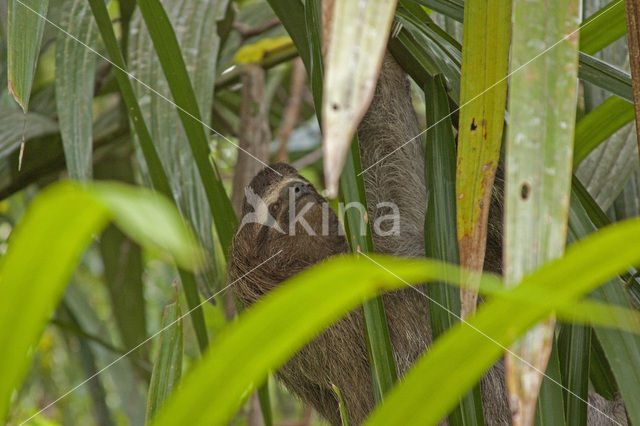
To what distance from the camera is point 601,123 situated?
1.46 metres

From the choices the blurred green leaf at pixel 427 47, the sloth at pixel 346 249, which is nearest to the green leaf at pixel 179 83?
the sloth at pixel 346 249

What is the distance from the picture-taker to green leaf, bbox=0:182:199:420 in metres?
0.35

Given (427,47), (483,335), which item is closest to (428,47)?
(427,47)

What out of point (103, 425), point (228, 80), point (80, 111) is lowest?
point (103, 425)

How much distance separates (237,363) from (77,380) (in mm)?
3095

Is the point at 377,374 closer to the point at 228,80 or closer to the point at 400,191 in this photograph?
the point at 400,191

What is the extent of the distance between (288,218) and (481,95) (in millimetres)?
1201

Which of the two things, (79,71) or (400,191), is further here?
(400,191)

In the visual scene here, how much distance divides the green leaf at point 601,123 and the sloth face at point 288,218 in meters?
0.78

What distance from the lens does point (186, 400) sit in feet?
1.35

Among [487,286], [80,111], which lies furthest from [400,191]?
[487,286]

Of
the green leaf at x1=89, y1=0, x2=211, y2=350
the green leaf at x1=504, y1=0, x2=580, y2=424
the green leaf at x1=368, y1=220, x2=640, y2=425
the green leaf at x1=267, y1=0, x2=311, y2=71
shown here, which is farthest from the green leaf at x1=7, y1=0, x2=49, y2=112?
the green leaf at x1=368, y1=220, x2=640, y2=425

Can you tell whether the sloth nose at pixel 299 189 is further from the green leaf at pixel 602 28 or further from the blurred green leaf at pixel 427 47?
the green leaf at pixel 602 28

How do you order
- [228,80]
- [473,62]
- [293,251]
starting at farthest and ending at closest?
[228,80] < [293,251] < [473,62]
